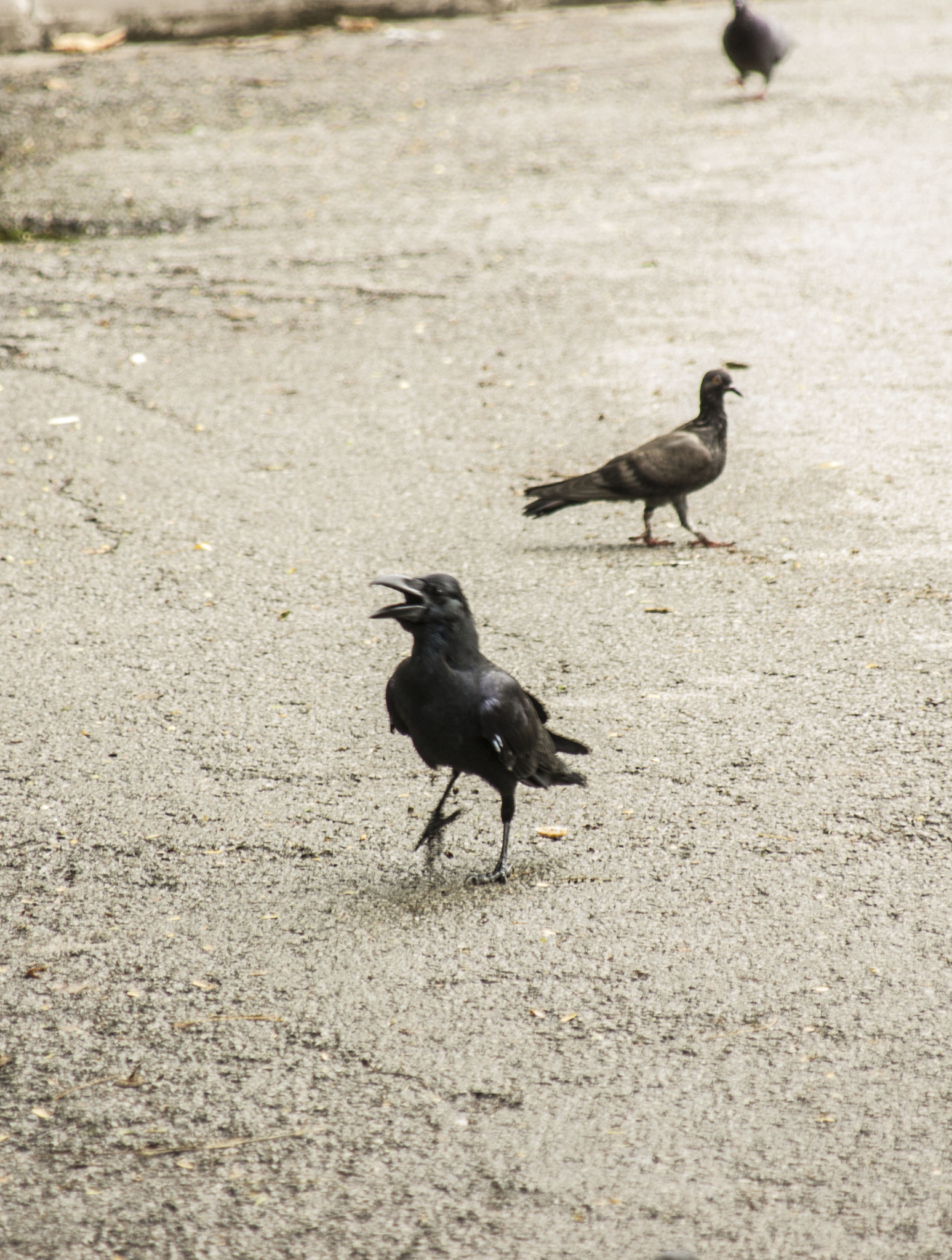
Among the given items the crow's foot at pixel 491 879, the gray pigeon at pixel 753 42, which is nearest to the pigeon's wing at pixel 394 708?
the crow's foot at pixel 491 879

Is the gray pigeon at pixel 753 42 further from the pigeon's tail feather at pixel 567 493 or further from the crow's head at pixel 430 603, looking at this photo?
the crow's head at pixel 430 603

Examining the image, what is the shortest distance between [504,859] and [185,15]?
15232mm

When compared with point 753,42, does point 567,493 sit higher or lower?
lower

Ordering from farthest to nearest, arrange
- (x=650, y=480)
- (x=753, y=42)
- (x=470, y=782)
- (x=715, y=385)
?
1. (x=753, y=42)
2. (x=715, y=385)
3. (x=650, y=480)
4. (x=470, y=782)

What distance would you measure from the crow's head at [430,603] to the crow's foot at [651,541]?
2.65 m

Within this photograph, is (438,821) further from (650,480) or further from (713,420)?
(713,420)

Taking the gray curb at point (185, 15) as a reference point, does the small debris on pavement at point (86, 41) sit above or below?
below

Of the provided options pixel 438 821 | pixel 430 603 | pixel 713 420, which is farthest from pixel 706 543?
pixel 430 603

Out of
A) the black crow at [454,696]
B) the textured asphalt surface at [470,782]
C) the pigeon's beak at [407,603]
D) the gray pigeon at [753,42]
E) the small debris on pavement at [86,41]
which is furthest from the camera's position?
the small debris on pavement at [86,41]

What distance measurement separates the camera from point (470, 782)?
4.54 m

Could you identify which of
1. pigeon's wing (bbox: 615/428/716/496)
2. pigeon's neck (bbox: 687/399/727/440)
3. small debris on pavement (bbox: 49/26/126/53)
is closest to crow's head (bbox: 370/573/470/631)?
pigeon's wing (bbox: 615/428/716/496)

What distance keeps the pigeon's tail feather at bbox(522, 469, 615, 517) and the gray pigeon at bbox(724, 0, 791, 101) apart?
863 centimetres

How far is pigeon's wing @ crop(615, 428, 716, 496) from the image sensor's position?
20.0ft

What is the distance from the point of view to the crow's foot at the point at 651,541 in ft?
20.5
